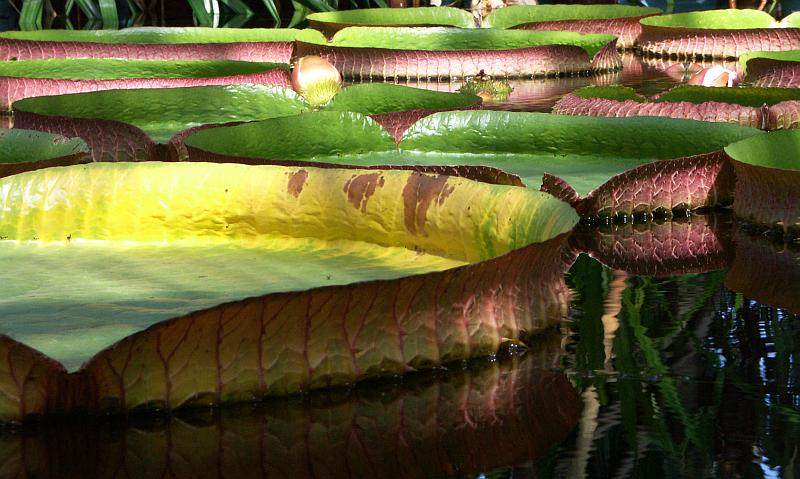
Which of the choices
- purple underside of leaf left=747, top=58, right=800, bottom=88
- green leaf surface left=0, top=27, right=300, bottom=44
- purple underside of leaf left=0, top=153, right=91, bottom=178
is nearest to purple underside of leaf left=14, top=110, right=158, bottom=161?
purple underside of leaf left=0, top=153, right=91, bottom=178

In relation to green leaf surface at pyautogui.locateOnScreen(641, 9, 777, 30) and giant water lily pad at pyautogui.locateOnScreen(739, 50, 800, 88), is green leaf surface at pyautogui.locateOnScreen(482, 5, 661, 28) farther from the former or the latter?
giant water lily pad at pyautogui.locateOnScreen(739, 50, 800, 88)

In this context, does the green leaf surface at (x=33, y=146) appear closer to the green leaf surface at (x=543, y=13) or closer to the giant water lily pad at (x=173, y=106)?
the giant water lily pad at (x=173, y=106)

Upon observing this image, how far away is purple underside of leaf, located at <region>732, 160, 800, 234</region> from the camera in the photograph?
8.98 ft

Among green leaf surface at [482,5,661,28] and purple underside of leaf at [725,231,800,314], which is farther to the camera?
green leaf surface at [482,5,661,28]

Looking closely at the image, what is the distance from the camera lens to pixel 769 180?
9.10ft

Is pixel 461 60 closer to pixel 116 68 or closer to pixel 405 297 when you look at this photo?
pixel 116 68

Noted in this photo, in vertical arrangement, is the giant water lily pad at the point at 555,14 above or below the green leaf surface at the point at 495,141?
above

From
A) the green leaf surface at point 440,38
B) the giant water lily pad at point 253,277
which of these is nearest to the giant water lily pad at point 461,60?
the green leaf surface at point 440,38

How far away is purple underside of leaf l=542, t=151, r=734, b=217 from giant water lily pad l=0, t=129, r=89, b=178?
3.28 feet

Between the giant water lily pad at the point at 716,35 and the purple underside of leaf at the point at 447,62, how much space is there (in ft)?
3.56

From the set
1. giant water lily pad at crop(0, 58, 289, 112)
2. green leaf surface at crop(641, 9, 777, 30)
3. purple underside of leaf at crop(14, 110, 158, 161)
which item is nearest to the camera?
purple underside of leaf at crop(14, 110, 158, 161)

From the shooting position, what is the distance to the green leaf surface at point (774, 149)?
3021 mm

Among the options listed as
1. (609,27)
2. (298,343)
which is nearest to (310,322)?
(298,343)

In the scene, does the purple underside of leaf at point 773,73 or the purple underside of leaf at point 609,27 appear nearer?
the purple underside of leaf at point 773,73
